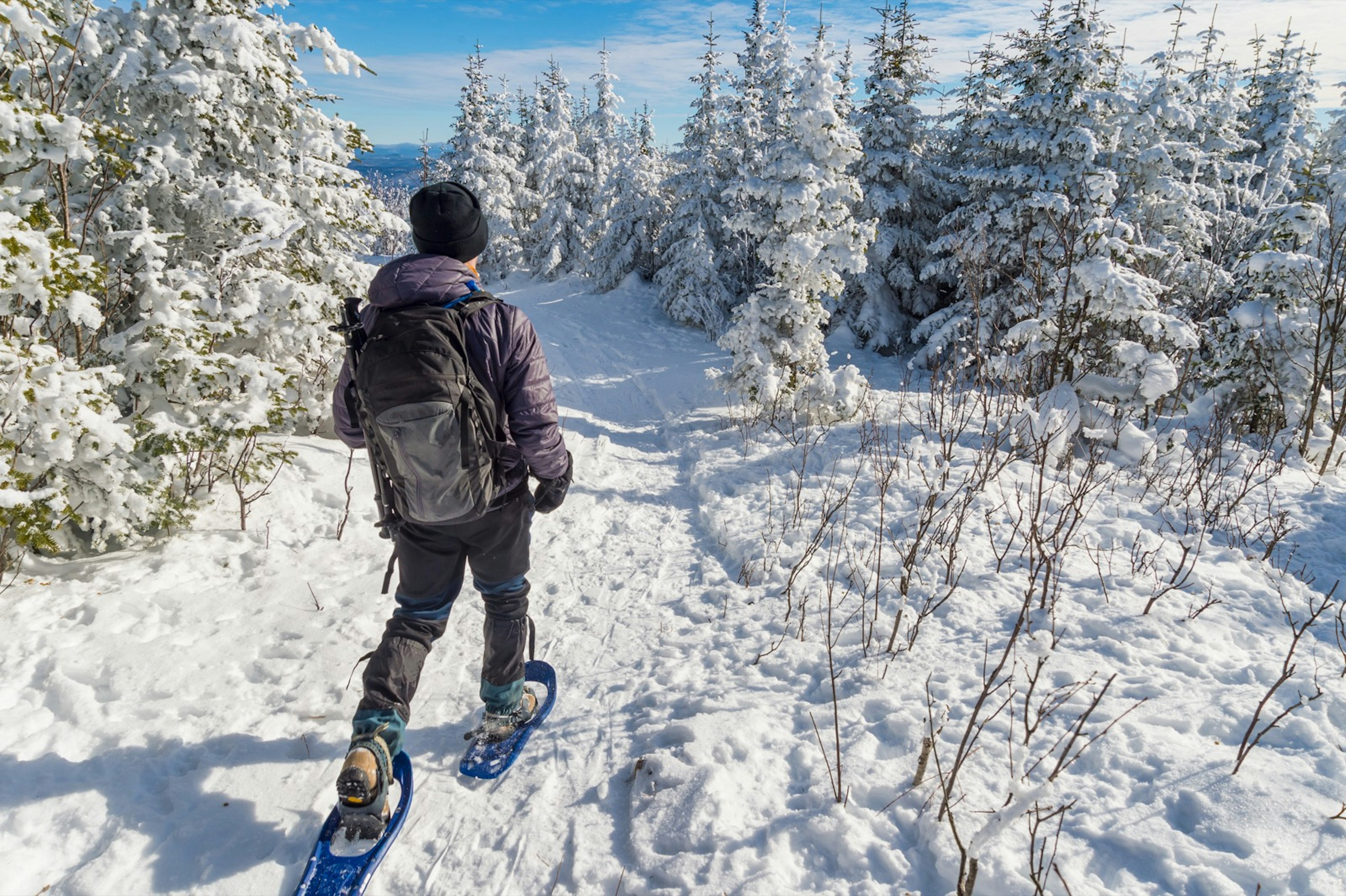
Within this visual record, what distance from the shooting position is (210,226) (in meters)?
5.96

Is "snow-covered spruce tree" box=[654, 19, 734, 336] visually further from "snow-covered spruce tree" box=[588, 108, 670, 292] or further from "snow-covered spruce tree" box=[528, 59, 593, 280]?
"snow-covered spruce tree" box=[528, 59, 593, 280]

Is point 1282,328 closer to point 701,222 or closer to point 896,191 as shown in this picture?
point 896,191

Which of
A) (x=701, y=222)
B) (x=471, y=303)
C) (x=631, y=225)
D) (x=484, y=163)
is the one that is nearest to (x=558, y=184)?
(x=484, y=163)

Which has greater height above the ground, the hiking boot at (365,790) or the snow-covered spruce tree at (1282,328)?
the snow-covered spruce tree at (1282,328)

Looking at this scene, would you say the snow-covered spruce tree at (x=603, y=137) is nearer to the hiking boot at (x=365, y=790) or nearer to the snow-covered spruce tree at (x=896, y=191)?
the snow-covered spruce tree at (x=896, y=191)

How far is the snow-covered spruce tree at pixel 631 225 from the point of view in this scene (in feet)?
80.8

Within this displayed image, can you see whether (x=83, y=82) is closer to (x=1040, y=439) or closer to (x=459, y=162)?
(x=1040, y=439)

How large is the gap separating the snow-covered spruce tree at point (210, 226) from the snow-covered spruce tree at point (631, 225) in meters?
18.4

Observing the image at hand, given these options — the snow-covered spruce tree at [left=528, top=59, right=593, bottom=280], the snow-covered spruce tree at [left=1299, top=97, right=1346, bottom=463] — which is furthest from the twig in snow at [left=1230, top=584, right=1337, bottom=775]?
the snow-covered spruce tree at [left=528, top=59, right=593, bottom=280]

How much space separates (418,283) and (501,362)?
464 millimetres

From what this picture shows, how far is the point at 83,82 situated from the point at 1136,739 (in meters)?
9.20

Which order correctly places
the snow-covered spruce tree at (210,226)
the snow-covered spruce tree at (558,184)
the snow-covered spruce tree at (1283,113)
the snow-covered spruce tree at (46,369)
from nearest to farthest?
1. the snow-covered spruce tree at (46,369)
2. the snow-covered spruce tree at (210,226)
3. the snow-covered spruce tree at (1283,113)
4. the snow-covered spruce tree at (558,184)

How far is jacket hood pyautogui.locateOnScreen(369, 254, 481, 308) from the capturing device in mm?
2555

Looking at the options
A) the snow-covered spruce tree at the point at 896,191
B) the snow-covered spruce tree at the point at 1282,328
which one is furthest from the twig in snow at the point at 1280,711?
the snow-covered spruce tree at the point at 896,191
